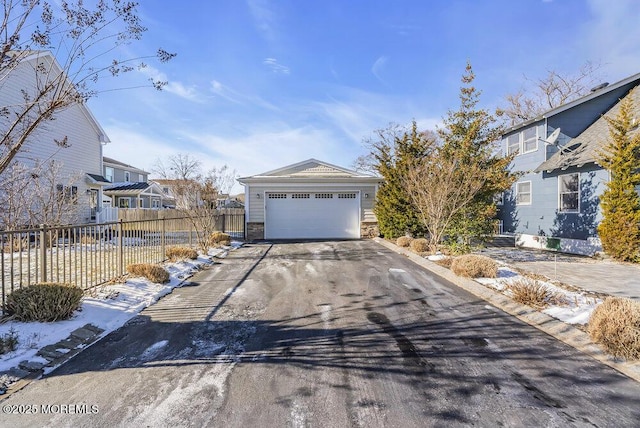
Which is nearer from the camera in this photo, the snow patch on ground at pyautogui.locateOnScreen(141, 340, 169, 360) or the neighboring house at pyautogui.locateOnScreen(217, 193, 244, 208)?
the snow patch on ground at pyautogui.locateOnScreen(141, 340, 169, 360)

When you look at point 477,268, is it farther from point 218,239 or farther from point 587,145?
point 218,239

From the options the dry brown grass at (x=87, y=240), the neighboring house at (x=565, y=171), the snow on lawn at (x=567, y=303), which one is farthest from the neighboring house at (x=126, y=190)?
the snow on lawn at (x=567, y=303)

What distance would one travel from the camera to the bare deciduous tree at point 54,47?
10.5 feet

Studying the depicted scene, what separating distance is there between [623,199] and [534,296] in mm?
6401

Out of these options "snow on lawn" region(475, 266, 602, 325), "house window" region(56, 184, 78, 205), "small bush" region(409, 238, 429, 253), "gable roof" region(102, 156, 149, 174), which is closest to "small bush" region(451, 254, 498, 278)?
"snow on lawn" region(475, 266, 602, 325)

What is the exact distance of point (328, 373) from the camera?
9.62ft

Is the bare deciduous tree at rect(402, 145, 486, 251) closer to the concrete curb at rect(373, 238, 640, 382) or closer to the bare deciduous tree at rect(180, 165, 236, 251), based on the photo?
the concrete curb at rect(373, 238, 640, 382)

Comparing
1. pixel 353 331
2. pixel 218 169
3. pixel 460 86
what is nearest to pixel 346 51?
pixel 460 86

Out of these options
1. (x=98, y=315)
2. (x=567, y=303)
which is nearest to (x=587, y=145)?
(x=567, y=303)

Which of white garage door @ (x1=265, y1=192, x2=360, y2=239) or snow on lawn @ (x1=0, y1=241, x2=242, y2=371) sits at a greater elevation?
white garage door @ (x1=265, y1=192, x2=360, y2=239)

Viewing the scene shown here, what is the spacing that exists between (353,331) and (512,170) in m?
14.0

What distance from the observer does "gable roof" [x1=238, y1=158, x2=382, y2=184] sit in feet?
48.5

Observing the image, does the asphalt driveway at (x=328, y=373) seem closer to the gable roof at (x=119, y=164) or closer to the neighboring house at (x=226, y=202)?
the neighboring house at (x=226, y=202)

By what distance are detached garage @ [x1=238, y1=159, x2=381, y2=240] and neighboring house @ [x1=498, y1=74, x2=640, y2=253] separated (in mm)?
6337
